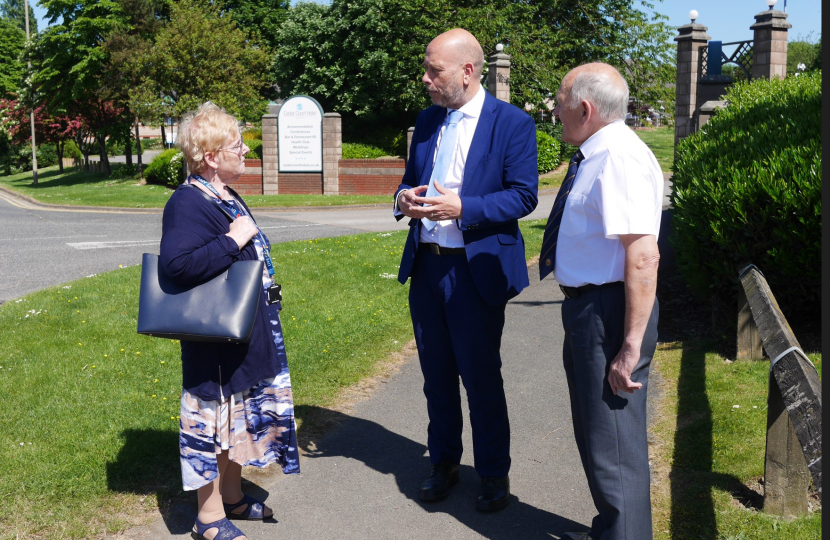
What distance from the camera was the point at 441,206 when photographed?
3383 millimetres

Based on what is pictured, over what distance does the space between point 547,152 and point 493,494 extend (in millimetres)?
24205

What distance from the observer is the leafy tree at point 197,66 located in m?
28.3

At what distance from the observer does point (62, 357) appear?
6031mm

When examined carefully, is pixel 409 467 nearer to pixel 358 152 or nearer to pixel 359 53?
pixel 358 152

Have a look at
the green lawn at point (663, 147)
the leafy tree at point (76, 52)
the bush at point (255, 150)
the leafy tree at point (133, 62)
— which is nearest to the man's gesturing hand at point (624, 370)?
the bush at point (255, 150)

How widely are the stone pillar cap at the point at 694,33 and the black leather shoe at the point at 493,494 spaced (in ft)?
64.0

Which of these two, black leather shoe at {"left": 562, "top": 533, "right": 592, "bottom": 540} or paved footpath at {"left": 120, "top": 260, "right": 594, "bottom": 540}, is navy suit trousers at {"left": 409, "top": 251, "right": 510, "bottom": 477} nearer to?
paved footpath at {"left": 120, "top": 260, "right": 594, "bottom": 540}

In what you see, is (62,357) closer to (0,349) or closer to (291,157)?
(0,349)

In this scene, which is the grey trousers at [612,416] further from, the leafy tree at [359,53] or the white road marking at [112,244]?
the leafy tree at [359,53]

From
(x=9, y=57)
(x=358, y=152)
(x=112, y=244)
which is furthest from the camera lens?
(x=9, y=57)

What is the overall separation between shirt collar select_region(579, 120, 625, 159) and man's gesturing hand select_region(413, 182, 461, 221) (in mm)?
713

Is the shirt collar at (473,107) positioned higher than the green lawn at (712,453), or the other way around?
the shirt collar at (473,107)

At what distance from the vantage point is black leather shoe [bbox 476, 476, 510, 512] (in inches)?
145

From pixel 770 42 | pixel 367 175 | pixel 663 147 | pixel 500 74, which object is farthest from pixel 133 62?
pixel 663 147
